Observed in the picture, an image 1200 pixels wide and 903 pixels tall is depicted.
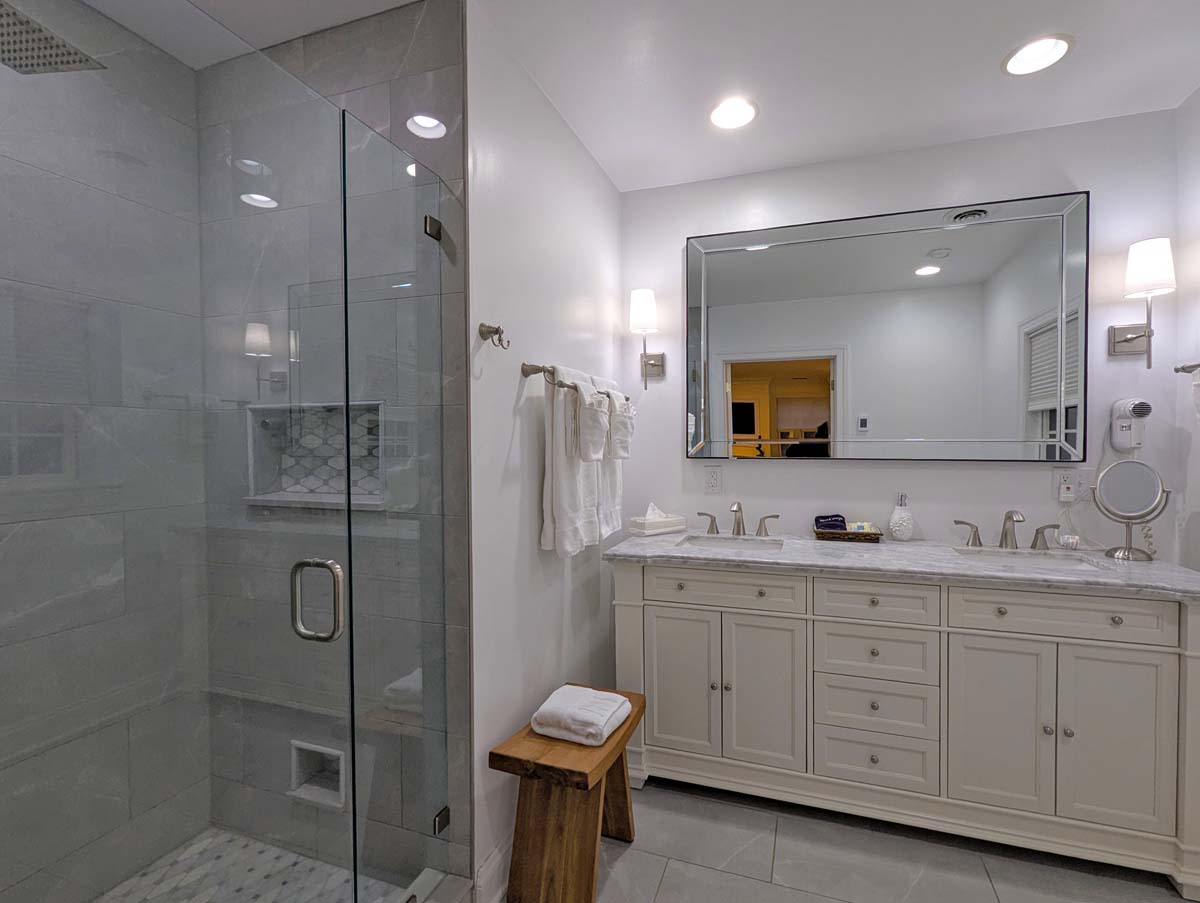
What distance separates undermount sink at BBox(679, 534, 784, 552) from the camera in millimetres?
2518

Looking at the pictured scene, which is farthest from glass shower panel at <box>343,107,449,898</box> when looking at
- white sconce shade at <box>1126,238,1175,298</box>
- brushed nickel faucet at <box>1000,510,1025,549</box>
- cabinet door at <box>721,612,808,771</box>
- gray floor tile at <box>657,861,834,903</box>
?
white sconce shade at <box>1126,238,1175,298</box>

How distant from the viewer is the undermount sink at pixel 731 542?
252cm

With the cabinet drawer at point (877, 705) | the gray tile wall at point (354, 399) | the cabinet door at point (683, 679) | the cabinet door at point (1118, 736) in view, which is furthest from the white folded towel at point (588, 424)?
the cabinet door at point (1118, 736)

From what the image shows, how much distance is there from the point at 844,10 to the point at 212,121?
1685 mm

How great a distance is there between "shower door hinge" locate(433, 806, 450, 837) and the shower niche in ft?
2.93

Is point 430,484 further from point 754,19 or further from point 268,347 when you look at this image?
point 754,19

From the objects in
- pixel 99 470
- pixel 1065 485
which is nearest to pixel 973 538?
pixel 1065 485

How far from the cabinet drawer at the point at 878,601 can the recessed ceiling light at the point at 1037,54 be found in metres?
1.71

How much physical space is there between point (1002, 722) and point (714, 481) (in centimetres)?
135

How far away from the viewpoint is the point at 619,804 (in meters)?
→ 1.99

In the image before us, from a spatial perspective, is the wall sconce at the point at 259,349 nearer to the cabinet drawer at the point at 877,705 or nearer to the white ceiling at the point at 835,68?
the white ceiling at the point at 835,68

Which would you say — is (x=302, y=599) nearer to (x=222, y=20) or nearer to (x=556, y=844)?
(x=556, y=844)

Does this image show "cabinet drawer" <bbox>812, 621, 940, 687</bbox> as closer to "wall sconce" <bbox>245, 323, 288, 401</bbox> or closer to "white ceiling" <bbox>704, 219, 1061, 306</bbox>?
"white ceiling" <bbox>704, 219, 1061, 306</bbox>

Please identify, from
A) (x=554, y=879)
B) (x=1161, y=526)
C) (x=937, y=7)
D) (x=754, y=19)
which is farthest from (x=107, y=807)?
(x=1161, y=526)
